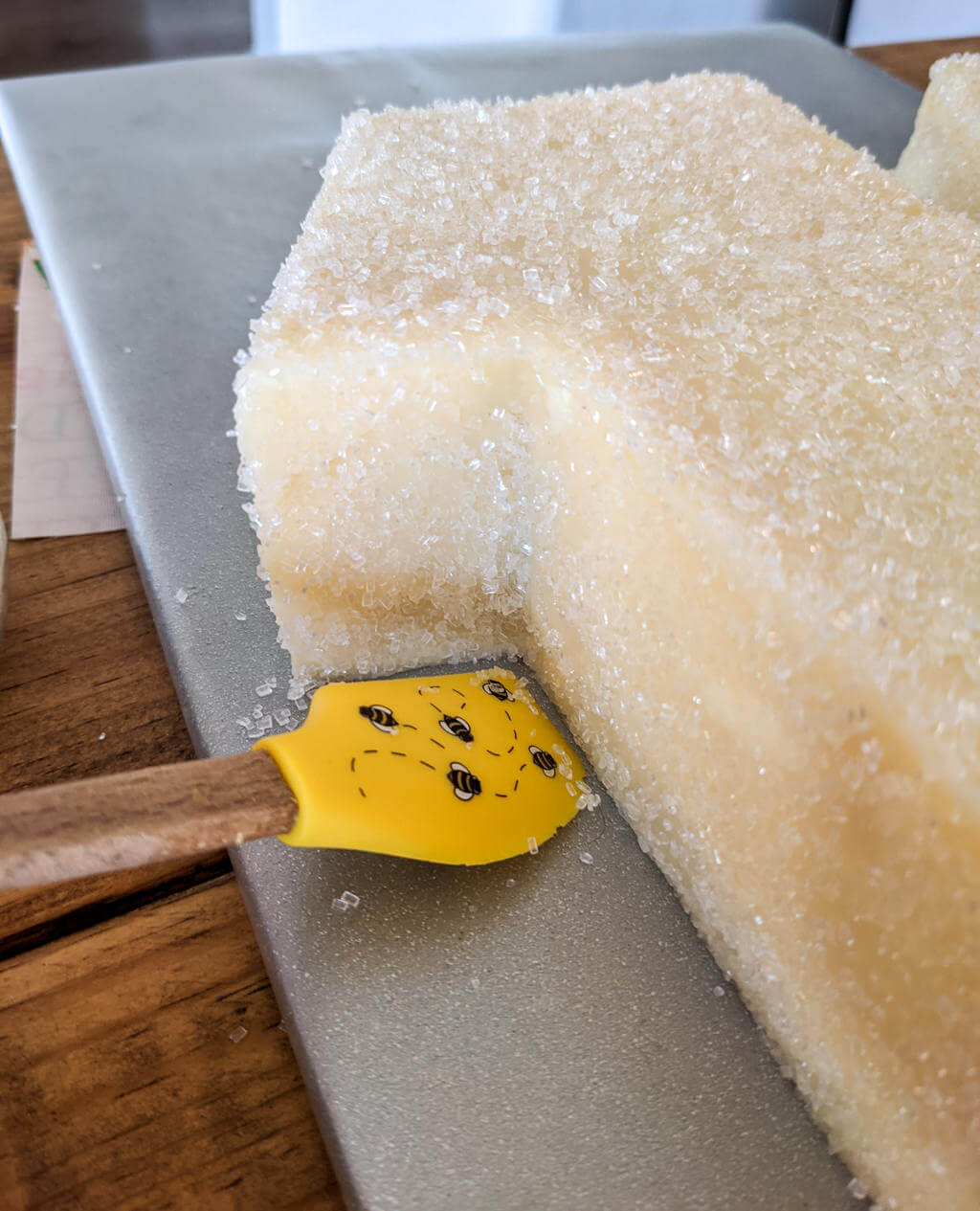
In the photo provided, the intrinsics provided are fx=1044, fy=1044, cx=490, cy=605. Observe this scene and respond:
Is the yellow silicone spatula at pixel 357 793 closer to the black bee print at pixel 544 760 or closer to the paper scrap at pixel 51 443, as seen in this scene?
the black bee print at pixel 544 760

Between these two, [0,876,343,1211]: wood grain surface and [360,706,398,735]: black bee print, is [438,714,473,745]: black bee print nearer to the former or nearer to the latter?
[360,706,398,735]: black bee print

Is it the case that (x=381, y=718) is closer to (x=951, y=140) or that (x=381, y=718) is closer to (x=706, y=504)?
(x=706, y=504)

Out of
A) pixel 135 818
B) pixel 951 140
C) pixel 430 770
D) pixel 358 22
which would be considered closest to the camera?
pixel 135 818

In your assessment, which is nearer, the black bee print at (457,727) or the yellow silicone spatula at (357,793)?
the yellow silicone spatula at (357,793)

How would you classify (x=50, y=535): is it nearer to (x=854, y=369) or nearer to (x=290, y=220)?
(x=290, y=220)

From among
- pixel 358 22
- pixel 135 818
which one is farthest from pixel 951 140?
pixel 358 22

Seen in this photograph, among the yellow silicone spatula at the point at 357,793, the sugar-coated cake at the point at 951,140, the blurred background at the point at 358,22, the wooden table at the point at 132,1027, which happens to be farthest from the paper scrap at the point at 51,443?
the blurred background at the point at 358,22
